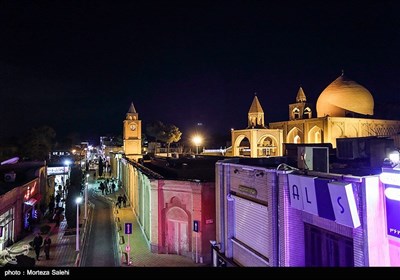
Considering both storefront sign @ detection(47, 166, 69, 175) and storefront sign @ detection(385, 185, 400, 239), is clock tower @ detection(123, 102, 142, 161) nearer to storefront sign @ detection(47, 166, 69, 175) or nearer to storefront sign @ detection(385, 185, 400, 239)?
storefront sign @ detection(47, 166, 69, 175)

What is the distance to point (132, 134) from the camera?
184 feet

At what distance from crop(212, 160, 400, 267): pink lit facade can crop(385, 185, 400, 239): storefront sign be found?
51mm

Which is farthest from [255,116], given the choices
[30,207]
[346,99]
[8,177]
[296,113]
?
[8,177]

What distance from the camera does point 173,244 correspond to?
695 inches

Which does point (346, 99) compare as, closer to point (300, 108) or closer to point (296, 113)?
point (300, 108)

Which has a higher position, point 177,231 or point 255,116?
point 255,116

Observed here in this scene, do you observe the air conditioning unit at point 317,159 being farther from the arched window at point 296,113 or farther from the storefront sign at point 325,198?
the arched window at point 296,113

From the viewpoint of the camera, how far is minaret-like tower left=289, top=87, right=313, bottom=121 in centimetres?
5216

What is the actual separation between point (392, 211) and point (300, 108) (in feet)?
158

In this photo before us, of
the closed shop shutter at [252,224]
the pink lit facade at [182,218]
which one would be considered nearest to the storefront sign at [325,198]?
the closed shop shutter at [252,224]

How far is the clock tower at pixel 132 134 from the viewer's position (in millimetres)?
55344
